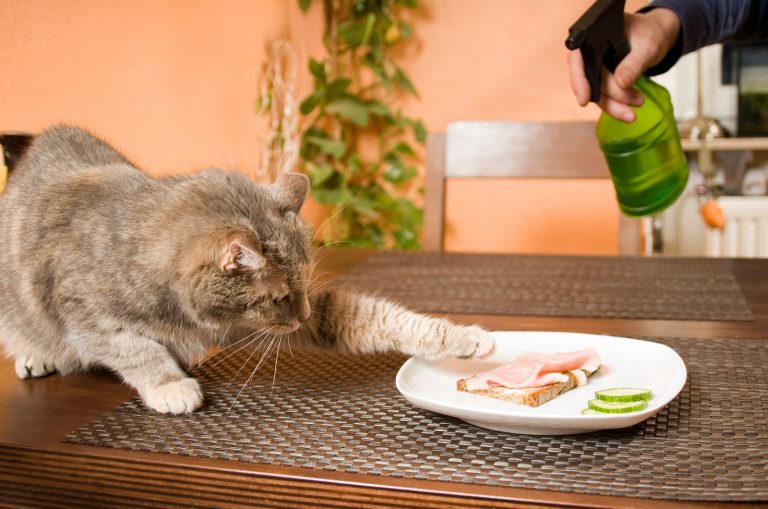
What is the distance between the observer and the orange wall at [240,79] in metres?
1.70

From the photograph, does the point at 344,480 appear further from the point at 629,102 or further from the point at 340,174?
the point at 340,174

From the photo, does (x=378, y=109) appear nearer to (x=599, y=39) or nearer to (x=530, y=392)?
(x=599, y=39)

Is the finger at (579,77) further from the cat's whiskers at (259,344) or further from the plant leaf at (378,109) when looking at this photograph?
the plant leaf at (378,109)

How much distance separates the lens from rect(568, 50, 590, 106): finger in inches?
45.8

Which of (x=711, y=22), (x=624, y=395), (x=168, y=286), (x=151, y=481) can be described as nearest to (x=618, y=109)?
(x=711, y=22)

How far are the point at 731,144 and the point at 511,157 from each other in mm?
1212

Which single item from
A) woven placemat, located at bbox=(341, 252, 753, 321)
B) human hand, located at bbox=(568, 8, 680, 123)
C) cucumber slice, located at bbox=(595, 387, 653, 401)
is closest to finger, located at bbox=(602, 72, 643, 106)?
human hand, located at bbox=(568, 8, 680, 123)

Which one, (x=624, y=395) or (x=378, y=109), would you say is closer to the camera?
(x=624, y=395)

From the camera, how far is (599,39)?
111 centimetres

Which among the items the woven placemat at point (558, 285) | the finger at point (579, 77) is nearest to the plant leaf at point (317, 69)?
the woven placemat at point (558, 285)

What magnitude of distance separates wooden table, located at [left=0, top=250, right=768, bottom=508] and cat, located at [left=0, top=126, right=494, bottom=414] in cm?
9

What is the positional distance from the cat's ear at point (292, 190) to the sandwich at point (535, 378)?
337 millimetres

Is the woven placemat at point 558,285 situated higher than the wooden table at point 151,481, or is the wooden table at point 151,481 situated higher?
the wooden table at point 151,481

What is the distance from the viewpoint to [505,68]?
293 centimetres
